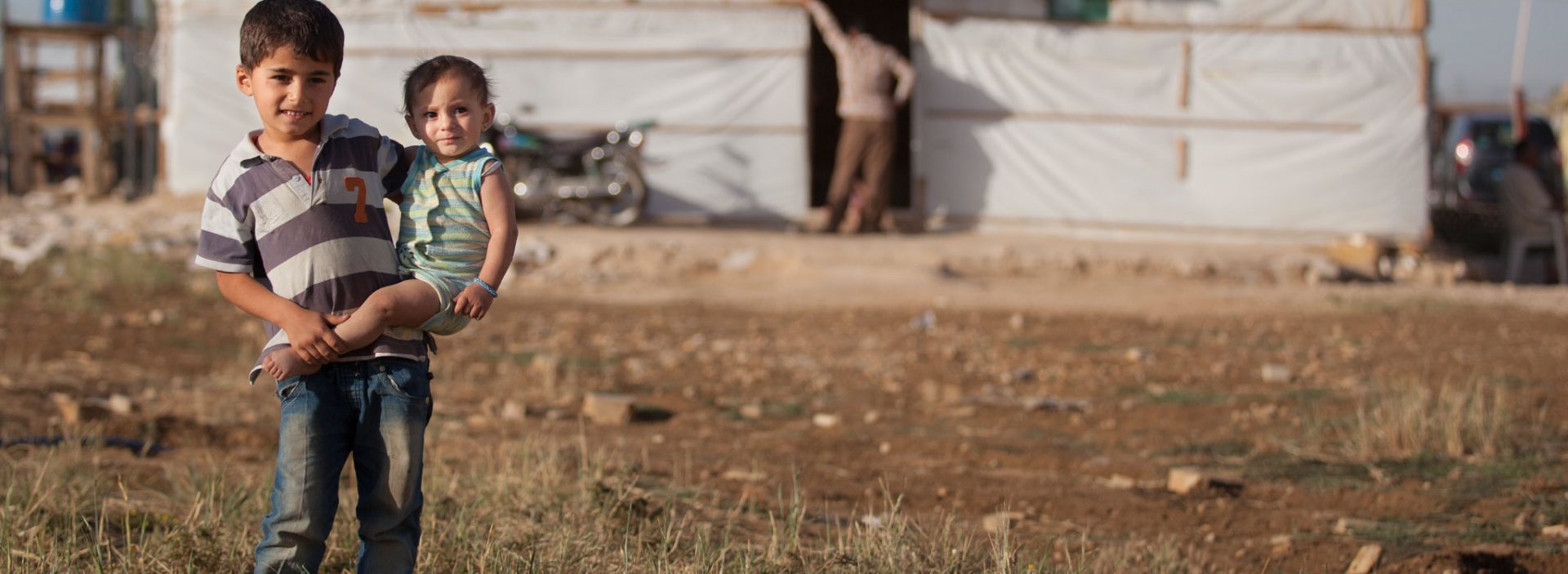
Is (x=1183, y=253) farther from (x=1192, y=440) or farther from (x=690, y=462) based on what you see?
(x=690, y=462)

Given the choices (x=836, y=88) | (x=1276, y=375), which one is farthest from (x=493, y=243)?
(x=836, y=88)

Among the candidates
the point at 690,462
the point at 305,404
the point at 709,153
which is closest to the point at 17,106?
the point at 709,153

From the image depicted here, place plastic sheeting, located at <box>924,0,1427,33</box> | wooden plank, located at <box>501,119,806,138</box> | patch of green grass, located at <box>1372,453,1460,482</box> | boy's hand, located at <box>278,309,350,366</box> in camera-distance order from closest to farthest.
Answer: boy's hand, located at <box>278,309,350,366</box> < patch of green grass, located at <box>1372,453,1460,482</box> < plastic sheeting, located at <box>924,0,1427,33</box> < wooden plank, located at <box>501,119,806,138</box>

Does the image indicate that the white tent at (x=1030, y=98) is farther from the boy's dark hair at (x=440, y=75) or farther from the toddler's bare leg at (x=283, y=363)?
the toddler's bare leg at (x=283, y=363)

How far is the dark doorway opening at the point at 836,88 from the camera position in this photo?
13.3m

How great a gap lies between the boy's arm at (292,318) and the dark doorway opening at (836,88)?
10798 mm

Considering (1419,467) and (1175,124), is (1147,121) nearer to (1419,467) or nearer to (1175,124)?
(1175,124)

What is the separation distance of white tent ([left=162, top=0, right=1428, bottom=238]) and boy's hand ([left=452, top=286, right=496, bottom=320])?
851 cm

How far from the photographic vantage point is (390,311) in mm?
2307

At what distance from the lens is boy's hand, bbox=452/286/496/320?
92.7 inches

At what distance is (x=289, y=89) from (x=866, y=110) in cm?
794

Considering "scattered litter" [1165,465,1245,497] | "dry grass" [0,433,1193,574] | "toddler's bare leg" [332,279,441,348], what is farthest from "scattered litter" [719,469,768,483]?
"toddler's bare leg" [332,279,441,348]

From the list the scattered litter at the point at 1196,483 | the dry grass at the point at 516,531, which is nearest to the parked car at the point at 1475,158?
the scattered litter at the point at 1196,483

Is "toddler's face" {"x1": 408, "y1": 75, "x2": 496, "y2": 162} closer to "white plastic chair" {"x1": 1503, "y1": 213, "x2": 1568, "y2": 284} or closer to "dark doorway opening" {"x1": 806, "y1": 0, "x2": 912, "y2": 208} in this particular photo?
"white plastic chair" {"x1": 1503, "y1": 213, "x2": 1568, "y2": 284}
